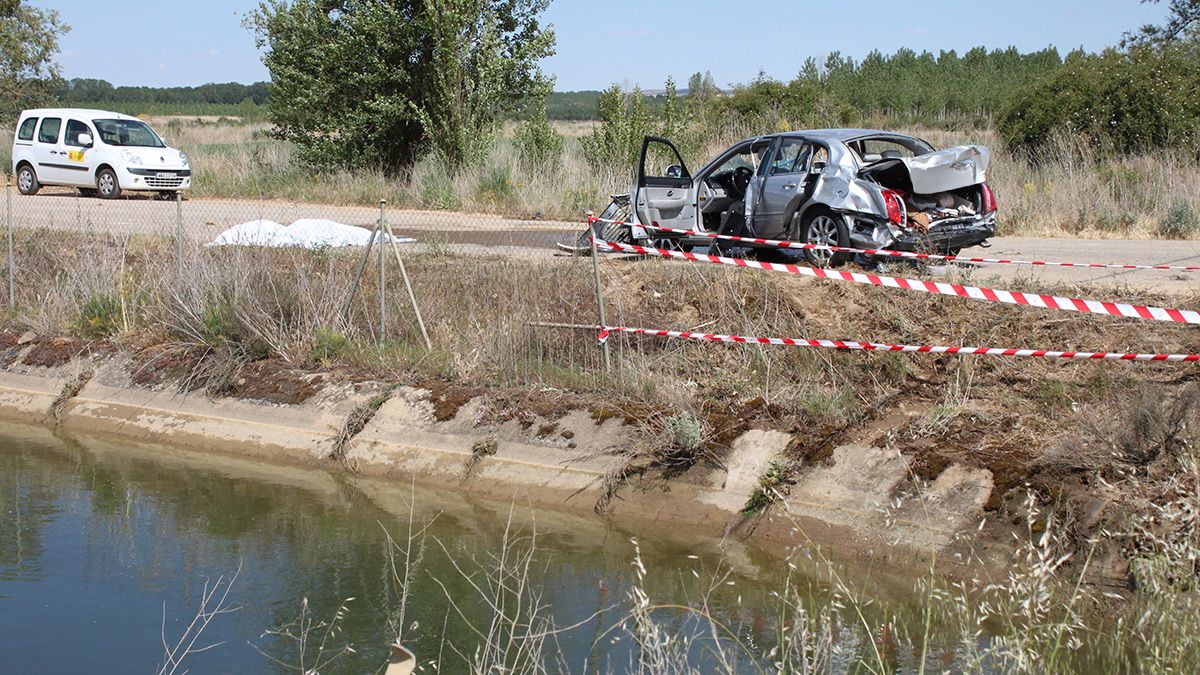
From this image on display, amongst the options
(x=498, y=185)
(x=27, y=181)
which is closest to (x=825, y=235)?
(x=498, y=185)

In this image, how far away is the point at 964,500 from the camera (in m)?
8.73

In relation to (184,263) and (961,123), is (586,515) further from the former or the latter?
(961,123)

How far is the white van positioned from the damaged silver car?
44.7 feet

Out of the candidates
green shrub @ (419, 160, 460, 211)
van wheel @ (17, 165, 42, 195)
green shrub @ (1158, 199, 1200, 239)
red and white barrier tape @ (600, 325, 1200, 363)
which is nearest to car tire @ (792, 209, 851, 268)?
red and white barrier tape @ (600, 325, 1200, 363)

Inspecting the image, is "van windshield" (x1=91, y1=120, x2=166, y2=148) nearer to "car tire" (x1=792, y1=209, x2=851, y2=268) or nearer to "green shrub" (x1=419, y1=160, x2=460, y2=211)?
"green shrub" (x1=419, y1=160, x2=460, y2=211)

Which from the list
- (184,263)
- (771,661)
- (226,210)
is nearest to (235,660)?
(771,661)

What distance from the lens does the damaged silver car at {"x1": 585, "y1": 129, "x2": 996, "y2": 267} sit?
1252 cm

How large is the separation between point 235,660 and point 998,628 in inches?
178

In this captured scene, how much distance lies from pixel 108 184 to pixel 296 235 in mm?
11380

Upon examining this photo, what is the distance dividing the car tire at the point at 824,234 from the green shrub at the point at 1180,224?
6319 millimetres

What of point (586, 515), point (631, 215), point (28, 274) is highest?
point (631, 215)

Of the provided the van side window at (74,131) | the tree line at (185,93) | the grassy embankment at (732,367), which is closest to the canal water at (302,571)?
the grassy embankment at (732,367)

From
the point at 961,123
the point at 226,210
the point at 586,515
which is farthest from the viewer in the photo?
the point at 961,123

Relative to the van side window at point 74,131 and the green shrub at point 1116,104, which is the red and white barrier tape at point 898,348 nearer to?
the green shrub at point 1116,104
